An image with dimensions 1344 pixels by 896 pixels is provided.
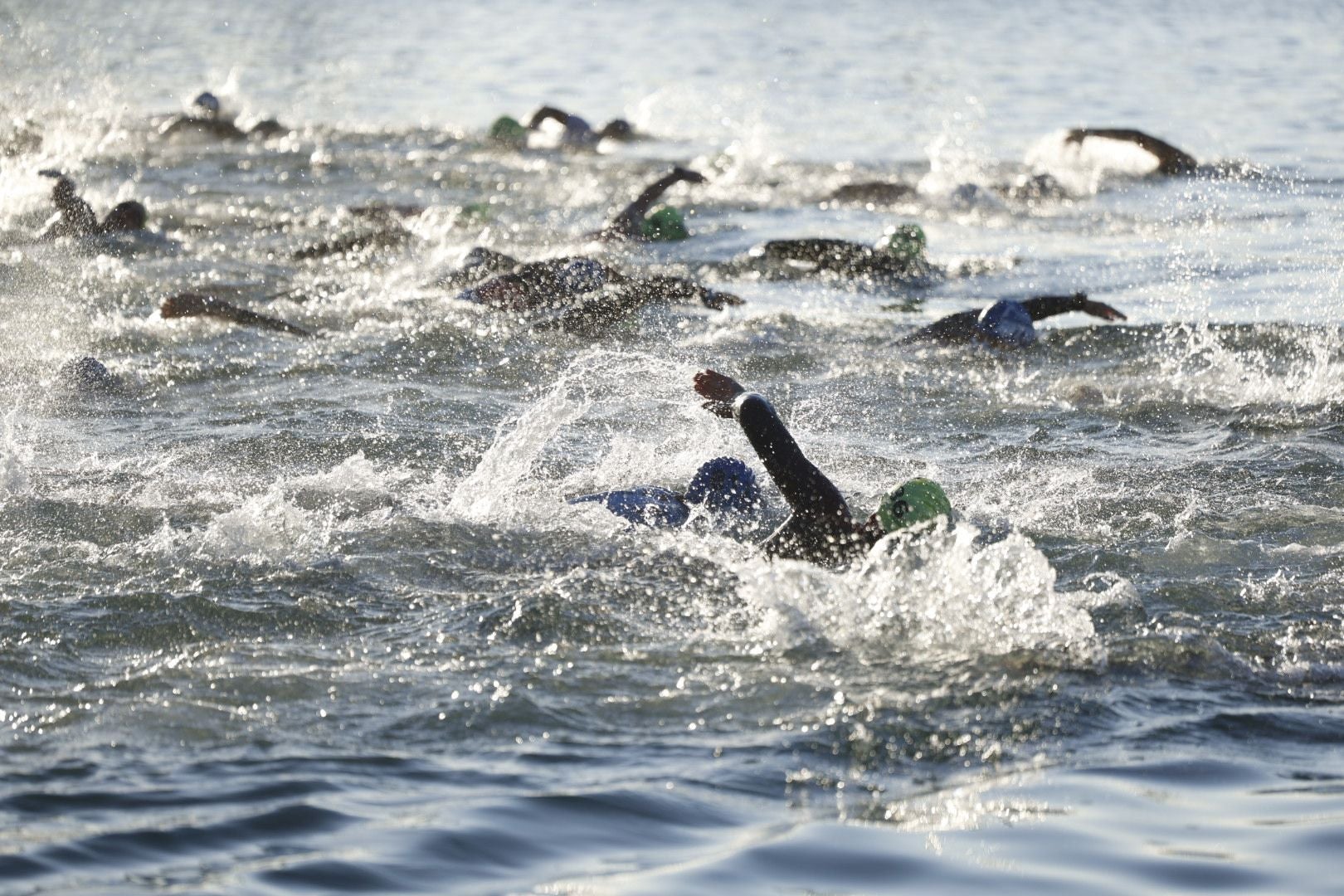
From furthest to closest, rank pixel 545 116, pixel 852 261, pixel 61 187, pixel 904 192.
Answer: pixel 545 116 < pixel 904 192 < pixel 61 187 < pixel 852 261

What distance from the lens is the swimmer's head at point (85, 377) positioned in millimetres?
8492

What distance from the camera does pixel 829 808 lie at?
3.96m

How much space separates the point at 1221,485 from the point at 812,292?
189 inches

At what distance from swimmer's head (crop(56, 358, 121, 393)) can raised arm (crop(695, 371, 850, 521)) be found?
13.6 feet

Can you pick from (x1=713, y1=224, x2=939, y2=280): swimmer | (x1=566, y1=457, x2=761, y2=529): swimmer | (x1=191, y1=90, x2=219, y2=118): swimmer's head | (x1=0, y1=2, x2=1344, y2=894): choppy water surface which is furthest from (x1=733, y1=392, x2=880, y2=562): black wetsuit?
(x1=191, y1=90, x2=219, y2=118): swimmer's head

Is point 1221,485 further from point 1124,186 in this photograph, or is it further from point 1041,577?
point 1124,186

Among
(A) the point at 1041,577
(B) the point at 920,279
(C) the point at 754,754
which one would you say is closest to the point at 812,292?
(B) the point at 920,279

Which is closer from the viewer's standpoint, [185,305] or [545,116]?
[185,305]

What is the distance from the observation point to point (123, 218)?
13.1m

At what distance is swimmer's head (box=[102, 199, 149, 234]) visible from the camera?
13.1 m

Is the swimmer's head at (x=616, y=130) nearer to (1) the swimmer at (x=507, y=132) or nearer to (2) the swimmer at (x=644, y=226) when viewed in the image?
(1) the swimmer at (x=507, y=132)

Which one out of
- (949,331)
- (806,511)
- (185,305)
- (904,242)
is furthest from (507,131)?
(806,511)

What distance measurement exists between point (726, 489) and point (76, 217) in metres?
8.38

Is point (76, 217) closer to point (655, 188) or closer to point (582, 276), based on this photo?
point (655, 188)
